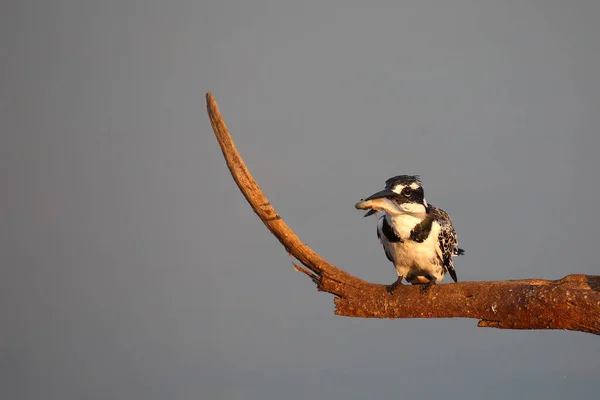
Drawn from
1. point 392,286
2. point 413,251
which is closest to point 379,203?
point 413,251

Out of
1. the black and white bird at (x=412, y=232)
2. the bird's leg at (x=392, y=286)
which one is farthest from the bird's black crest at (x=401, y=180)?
the bird's leg at (x=392, y=286)

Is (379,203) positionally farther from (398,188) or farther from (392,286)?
(392,286)

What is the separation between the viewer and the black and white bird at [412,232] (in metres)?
7.73

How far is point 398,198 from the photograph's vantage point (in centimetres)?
773

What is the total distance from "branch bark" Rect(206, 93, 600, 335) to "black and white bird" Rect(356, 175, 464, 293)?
18cm

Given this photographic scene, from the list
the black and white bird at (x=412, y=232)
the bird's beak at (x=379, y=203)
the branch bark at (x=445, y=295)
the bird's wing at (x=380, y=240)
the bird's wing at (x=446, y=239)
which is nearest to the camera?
the branch bark at (x=445, y=295)

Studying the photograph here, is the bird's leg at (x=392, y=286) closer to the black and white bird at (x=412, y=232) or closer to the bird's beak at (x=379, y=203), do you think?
the black and white bird at (x=412, y=232)

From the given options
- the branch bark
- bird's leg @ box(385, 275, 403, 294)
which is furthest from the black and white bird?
the branch bark

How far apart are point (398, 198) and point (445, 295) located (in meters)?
0.95

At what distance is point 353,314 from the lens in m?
7.82

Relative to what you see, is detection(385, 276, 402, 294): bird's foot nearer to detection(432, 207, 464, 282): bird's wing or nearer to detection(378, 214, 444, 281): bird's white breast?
detection(378, 214, 444, 281): bird's white breast

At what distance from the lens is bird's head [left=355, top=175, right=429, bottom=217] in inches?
301

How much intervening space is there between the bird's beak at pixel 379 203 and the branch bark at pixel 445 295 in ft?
2.00

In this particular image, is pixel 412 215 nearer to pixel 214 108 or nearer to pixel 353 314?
pixel 353 314
